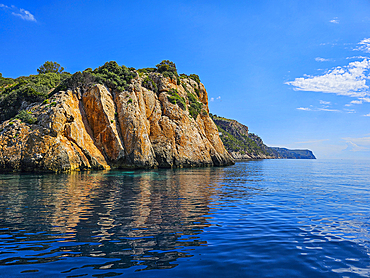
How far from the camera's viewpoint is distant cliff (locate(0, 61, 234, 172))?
41844 mm

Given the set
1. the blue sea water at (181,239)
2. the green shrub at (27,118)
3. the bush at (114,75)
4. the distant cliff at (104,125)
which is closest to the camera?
the blue sea water at (181,239)

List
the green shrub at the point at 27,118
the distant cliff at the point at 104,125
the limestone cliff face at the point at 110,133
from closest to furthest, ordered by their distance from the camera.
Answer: the limestone cliff face at the point at 110,133, the distant cliff at the point at 104,125, the green shrub at the point at 27,118

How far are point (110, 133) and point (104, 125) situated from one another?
2.28m

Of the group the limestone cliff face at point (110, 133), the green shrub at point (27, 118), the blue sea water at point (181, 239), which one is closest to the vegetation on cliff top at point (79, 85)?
the limestone cliff face at point (110, 133)

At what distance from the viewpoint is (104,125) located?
50594 mm

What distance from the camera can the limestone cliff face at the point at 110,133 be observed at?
41562mm

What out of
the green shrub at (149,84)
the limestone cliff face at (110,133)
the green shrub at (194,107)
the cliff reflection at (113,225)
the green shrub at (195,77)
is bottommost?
the cliff reflection at (113,225)

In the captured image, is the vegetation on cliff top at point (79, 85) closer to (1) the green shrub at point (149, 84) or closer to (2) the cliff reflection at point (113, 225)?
(1) the green shrub at point (149, 84)

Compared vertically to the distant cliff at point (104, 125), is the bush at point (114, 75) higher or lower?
higher

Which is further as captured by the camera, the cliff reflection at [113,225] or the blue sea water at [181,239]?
the cliff reflection at [113,225]

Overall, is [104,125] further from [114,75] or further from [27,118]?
[27,118]

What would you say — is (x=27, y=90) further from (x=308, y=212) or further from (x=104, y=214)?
(x=308, y=212)

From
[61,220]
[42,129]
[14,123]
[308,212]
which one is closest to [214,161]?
[42,129]

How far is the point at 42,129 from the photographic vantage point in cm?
4253
